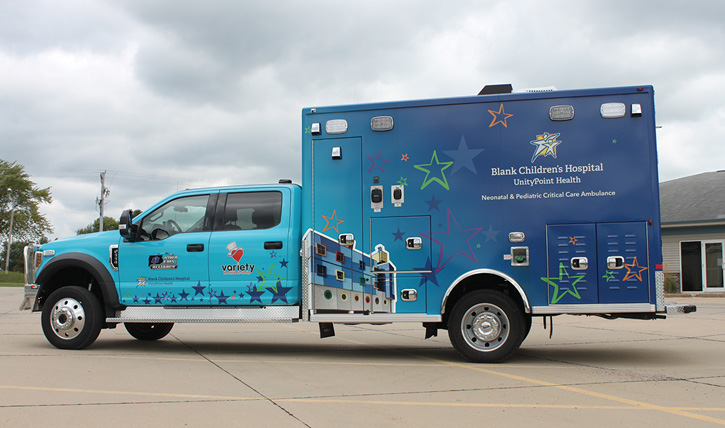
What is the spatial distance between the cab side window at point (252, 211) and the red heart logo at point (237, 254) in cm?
33

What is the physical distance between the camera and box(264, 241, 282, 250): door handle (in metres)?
7.75

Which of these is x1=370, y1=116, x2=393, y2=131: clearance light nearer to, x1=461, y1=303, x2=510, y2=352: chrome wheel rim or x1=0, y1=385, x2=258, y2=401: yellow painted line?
x1=461, y1=303, x2=510, y2=352: chrome wheel rim

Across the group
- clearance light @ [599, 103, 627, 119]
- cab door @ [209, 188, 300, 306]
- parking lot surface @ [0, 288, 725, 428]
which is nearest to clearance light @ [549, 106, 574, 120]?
clearance light @ [599, 103, 627, 119]

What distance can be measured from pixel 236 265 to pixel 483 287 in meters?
3.10

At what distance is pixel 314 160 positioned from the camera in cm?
788

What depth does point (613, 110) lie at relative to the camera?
7.25 meters

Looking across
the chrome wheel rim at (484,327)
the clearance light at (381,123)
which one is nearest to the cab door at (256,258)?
the clearance light at (381,123)

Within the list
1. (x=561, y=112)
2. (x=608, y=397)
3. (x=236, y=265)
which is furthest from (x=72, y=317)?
(x=561, y=112)

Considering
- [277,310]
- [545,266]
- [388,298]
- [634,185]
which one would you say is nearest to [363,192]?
[388,298]

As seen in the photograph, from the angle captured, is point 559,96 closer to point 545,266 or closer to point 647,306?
point 545,266

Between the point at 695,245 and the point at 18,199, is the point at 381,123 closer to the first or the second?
the point at 695,245

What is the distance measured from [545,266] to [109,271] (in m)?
5.61

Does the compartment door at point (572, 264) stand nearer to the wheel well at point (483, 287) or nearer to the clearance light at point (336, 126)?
the wheel well at point (483, 287)

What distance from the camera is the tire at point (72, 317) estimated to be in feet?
27.0
